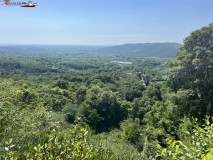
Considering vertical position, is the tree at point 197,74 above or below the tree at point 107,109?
above


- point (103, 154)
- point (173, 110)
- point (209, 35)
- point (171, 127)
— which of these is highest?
point (209, 35)

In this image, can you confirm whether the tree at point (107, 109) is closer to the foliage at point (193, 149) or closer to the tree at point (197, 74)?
the tree at point (197, 74)

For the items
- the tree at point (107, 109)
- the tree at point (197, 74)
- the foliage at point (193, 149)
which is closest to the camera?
the foliage at point (193, 149)

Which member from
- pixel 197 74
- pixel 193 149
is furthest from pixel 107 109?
pixel 193 149

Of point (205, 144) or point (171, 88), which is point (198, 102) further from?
point (205, 144)

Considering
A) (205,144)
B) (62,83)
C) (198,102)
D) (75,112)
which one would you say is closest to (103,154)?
(205,144)

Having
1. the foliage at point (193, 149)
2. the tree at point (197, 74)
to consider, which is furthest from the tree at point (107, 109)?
the foliage at point (193, 149)

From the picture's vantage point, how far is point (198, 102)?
769 centimetres

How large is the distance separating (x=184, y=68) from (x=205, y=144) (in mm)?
8894

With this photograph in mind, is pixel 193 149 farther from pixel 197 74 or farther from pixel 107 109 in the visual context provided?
pixel 107 109

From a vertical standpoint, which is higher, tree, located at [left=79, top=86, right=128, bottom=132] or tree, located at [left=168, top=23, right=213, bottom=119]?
tree, located at [left=168, top=23, right=213, bottom=119]

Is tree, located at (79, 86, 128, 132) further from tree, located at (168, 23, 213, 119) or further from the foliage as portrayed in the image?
the foliage

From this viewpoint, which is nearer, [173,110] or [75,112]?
[173,110]

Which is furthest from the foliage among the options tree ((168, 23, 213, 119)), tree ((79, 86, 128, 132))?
tree ((79, 86, 128, 132))
